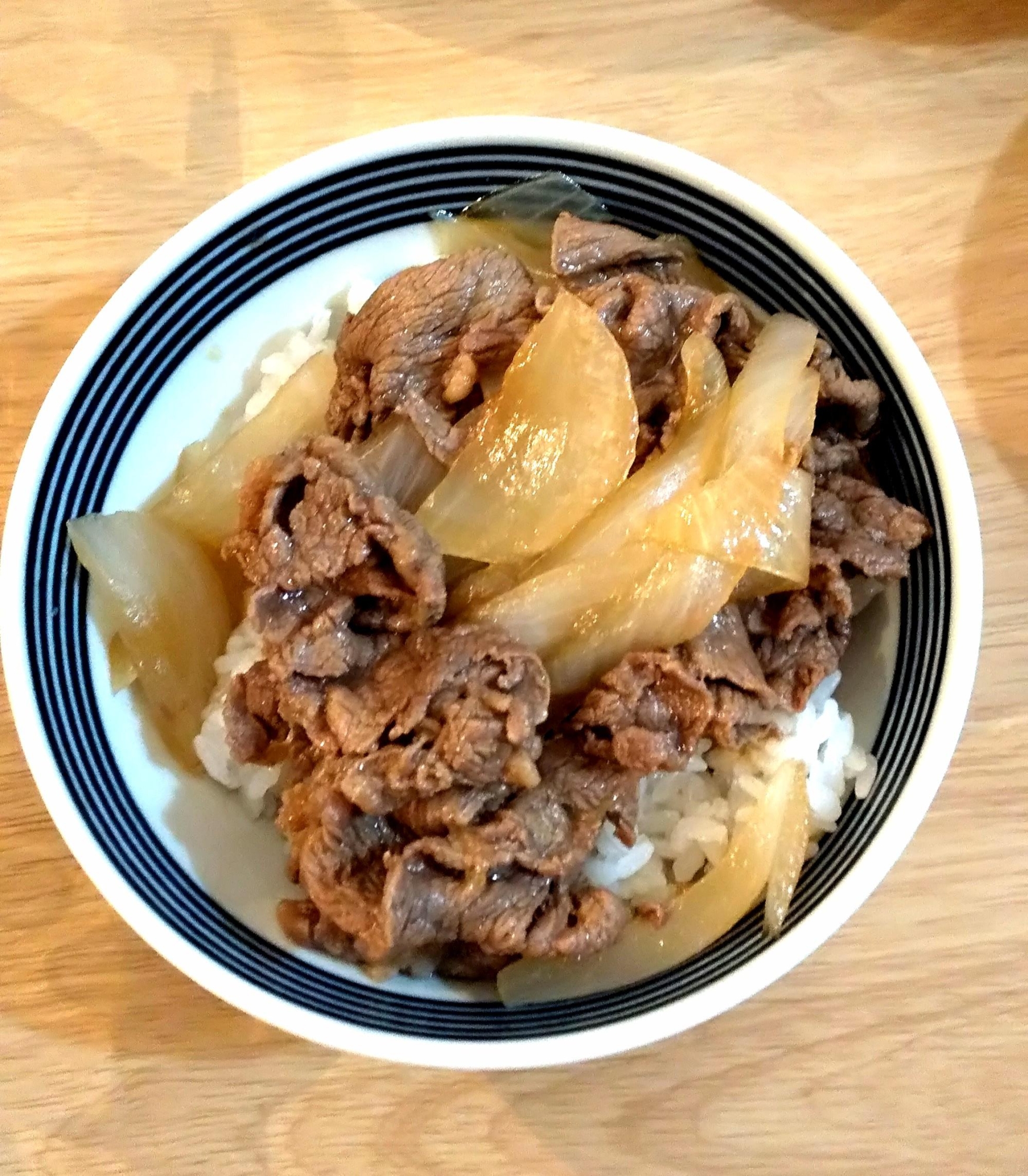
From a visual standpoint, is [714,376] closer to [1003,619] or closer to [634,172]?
[634,172]

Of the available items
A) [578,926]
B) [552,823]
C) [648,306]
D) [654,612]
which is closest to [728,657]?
[654,612]

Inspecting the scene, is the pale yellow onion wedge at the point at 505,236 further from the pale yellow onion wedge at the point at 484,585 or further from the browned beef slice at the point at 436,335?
the pale yellow onion wedge at the point at 484,585

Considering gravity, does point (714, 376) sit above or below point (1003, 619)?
→ above

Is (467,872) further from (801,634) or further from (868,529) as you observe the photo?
(868,529)

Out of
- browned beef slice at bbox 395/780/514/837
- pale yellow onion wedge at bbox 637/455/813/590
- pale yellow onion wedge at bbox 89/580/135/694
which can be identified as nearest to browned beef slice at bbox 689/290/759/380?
pale yellow onion wedge at bbox 637/455/813/590

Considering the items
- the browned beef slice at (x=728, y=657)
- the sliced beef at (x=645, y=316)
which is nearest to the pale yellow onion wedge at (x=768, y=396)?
the sliced beef at (x=645, y=316)

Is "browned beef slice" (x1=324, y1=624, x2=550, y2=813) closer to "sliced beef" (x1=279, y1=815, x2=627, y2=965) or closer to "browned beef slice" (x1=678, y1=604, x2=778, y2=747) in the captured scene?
"sliced beef" (x1=279, y1=815, x2=627, y2=965)

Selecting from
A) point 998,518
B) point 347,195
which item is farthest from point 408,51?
point 998,518
